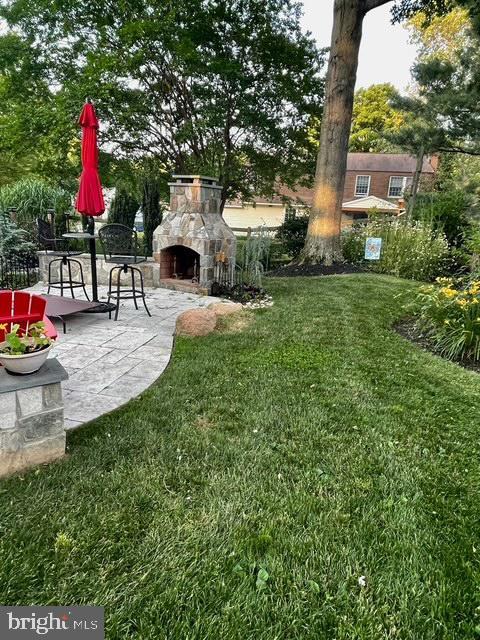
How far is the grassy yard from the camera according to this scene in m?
1.48

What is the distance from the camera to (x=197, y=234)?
6617 mm

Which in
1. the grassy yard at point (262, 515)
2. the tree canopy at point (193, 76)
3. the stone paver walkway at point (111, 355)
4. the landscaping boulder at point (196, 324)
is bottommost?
the grassy yard at point (262, 515)

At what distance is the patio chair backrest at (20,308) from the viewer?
2.65m

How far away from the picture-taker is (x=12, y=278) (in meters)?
7.19

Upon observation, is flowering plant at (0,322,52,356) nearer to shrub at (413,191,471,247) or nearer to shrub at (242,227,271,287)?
shrub at (242,227,271,287)

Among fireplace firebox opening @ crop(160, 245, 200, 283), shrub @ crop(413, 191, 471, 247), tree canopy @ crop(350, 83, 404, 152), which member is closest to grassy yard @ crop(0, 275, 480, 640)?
fireplace firebox opening @ crop(160, 245, 200, 283)

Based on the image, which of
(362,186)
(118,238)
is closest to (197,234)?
(118,238)

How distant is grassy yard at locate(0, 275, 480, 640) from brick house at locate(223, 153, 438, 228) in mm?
23089

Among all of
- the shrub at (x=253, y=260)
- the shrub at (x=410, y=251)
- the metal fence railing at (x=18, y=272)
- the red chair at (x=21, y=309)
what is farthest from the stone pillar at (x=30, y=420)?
the shrub at (x=410, y=251)

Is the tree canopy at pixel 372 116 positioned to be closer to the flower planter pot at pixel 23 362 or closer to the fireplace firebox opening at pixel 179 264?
the fireplace firebox opening at pixel 179 264

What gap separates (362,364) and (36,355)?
2.81 metres

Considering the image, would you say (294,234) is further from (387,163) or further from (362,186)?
(387,163)

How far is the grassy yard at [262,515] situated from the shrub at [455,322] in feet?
3.51

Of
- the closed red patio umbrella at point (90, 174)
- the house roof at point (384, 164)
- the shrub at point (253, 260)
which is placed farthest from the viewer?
the house roof at point (384, 164)
